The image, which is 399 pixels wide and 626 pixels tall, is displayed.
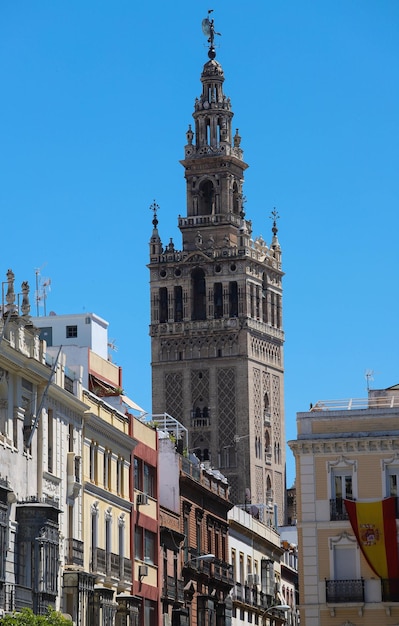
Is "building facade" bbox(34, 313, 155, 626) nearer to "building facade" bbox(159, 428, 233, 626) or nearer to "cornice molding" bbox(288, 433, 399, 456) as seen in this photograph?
"building facade" bbox(159, 428, 233, 626)

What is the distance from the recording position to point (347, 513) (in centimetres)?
7675

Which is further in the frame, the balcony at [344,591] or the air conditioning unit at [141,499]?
the balcony at [344,591]

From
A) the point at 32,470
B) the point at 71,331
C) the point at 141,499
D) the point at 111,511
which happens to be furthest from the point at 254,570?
the point at 32,470

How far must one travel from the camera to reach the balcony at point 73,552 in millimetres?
63656

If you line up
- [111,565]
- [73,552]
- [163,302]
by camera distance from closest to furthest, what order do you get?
[73,552], [111,565], [163,302]

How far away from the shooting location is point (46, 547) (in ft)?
194

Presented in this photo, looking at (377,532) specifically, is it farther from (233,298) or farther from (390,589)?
(233,298)

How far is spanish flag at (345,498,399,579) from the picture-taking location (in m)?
75.6

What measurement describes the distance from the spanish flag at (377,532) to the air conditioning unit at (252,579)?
2665 centimetres

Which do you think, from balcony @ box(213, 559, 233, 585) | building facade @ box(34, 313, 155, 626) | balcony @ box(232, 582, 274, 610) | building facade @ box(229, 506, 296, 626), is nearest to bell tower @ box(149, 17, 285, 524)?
building facade @ box(229, 506, 296, 626)

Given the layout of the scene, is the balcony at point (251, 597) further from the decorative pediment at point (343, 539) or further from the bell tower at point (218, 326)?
the bell tower at point (218, 326)

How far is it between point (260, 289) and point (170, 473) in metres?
111

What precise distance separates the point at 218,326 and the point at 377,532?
113m

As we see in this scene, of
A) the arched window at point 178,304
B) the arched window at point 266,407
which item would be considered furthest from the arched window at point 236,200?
the arched window at point 266,407
